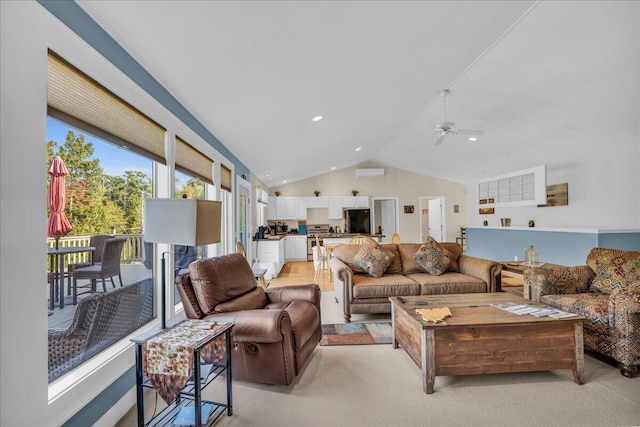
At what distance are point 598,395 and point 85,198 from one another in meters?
3.60

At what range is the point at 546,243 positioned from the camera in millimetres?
5918

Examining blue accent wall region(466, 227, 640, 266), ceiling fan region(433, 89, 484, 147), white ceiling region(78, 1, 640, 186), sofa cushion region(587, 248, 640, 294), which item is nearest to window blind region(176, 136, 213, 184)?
white ceiling region(78, 1, 640, 186)

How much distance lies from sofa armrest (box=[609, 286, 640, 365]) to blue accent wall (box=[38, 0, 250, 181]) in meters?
3.84

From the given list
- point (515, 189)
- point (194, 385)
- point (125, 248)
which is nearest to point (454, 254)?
point (515, 189)

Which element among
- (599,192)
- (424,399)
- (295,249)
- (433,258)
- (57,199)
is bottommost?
(424,399)

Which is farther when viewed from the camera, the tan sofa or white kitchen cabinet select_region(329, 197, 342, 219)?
white kitchen cabinet select_region(329, 197, 342, 219)

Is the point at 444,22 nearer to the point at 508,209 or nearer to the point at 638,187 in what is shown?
the point at 638,187

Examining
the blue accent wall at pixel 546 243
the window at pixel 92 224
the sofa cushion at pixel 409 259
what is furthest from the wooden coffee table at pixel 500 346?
the blue accent wall at pixel 546 243

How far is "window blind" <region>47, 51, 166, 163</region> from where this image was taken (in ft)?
4.64

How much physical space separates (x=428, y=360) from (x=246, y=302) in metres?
1.49

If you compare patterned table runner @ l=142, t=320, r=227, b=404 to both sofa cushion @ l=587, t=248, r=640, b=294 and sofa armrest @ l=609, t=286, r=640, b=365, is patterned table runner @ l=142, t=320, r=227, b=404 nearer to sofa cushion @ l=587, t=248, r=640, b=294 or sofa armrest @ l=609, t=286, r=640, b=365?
sofa armrest @ l=609, t=286, r=640, b=365

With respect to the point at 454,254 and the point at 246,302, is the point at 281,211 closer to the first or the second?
the point at 454,254

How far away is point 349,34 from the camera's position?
2314 millimetres

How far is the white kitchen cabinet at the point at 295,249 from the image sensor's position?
891 cm
